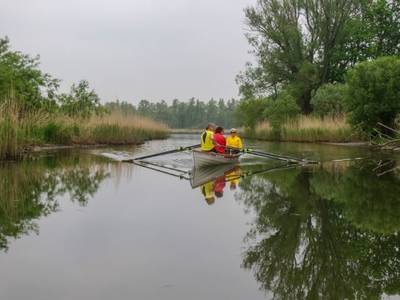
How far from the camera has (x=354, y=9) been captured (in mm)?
40469

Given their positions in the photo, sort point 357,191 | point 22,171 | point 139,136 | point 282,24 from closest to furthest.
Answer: point 357,191
point 22,171
point 139,136
point 282,24

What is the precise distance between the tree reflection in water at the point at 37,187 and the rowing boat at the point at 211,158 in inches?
114

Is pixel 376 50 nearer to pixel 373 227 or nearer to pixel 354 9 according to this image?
pixel 354 9

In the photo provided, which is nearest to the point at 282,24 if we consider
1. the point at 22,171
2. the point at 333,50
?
the point at 333,50

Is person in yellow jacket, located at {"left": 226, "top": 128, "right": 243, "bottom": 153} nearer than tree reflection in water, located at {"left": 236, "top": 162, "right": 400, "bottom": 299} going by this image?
No

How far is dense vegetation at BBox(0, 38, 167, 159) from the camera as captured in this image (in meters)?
16.0

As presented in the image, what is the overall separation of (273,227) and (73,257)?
2818 millimetres

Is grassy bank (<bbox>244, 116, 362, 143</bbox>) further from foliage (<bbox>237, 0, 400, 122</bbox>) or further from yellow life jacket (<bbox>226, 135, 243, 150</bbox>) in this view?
yellow life jacket (<bbox>226, 135, 243, 150</bbox>)

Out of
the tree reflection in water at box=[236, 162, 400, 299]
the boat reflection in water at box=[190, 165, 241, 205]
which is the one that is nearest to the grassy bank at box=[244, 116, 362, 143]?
the boat reflection in water at box=[190, 165, 241, 205]

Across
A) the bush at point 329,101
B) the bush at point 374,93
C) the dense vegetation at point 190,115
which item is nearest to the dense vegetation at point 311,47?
the bush at point 329,101

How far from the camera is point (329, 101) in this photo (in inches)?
1379

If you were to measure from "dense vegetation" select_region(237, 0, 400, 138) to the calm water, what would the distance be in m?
27.3

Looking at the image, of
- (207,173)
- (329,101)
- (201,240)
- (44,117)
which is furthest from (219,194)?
(329,101)

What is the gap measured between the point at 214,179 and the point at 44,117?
12.9 metres
